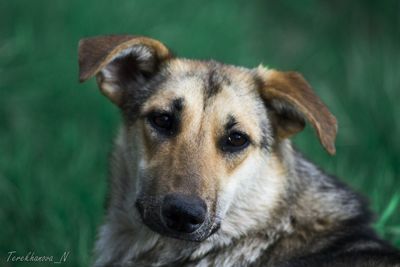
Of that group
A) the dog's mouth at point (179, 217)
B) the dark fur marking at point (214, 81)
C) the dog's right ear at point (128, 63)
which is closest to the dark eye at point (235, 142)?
the dark fur marking at point (214, 81)

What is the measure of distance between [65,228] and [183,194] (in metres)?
1.58

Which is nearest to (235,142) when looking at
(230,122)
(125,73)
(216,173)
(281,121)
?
(230,122)

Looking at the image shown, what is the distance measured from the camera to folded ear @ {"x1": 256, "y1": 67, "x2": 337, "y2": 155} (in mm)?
4141

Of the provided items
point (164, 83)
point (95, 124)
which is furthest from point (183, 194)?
point (95, 124)

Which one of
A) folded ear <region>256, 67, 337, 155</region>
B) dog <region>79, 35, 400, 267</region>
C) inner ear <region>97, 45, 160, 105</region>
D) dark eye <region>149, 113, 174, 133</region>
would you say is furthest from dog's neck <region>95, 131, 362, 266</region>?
inner ear <region>97, 45, 160, 105</region>

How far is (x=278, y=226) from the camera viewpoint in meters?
4.35

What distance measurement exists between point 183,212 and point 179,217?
52mm

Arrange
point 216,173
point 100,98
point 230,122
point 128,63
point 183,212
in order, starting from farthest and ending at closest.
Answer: point 100,98, point 128,63, point 230,122, point 216,173, point 183,212

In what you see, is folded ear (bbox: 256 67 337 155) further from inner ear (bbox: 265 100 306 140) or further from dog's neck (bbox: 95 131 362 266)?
dog's neck (bbox: 95 131 362 266)

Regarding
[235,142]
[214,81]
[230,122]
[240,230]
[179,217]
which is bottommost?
[240,230]

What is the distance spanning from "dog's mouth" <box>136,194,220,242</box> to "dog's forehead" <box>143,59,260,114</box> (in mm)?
618

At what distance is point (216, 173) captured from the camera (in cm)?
419

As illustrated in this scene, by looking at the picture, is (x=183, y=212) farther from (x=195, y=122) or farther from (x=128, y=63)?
(x=128, y=63)

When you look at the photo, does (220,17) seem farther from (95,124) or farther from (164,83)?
(164,83)
